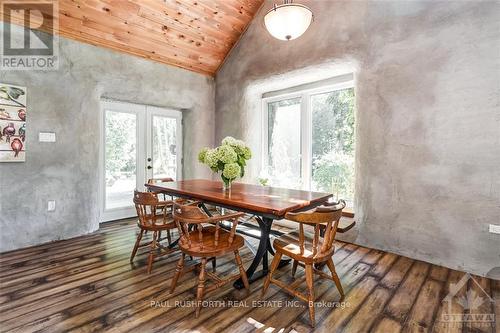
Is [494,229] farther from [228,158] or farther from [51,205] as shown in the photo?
[51,205]

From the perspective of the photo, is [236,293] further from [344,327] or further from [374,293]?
[374,293]

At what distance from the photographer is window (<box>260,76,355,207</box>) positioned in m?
3.57

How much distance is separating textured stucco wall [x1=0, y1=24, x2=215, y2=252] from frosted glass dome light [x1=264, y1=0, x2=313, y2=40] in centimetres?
255

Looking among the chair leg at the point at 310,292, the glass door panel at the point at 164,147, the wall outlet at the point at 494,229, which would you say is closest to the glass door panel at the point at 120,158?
the glass door panel at the point at 164,147

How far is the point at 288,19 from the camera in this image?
2.32 m

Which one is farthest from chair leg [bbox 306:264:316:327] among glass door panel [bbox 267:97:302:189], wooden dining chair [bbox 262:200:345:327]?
glass door panel [bbox 267:97:302:189]

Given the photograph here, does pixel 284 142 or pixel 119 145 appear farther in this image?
pixel 284 142

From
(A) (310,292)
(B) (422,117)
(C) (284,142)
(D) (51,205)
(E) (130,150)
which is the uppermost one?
(B) (422,117)

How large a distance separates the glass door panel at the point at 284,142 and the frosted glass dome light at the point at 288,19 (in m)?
1.75

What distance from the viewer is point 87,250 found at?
3.01 meters

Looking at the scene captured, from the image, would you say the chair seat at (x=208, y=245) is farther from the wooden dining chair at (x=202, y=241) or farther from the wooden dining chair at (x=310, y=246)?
the wooden dining chair at (x=310, y=246)

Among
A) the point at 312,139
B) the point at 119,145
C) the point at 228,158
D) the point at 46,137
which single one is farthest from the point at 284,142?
the point at 46,137

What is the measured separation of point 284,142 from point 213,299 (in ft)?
9.30

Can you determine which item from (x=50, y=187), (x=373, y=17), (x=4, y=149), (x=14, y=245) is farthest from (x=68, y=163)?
(x=373, y=17)
